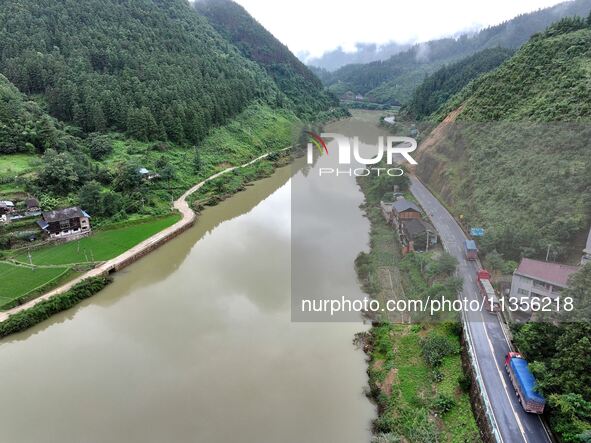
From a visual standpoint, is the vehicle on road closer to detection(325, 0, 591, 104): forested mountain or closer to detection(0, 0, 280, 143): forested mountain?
detection(0, 0, 280, 143): forested mountain

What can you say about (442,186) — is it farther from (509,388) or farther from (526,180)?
(509,388)

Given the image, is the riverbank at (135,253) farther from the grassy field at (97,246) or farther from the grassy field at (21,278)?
the grassy field at (21,278)

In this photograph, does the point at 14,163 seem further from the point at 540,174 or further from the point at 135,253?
the point at 540,174

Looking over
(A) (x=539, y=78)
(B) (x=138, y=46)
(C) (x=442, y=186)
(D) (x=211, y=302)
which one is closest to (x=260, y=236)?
(D) (x=211, y=302)

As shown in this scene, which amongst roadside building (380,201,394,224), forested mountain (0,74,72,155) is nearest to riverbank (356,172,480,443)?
roadside building (380,201,394,224)

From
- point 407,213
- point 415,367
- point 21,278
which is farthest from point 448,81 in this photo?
point 21,278
